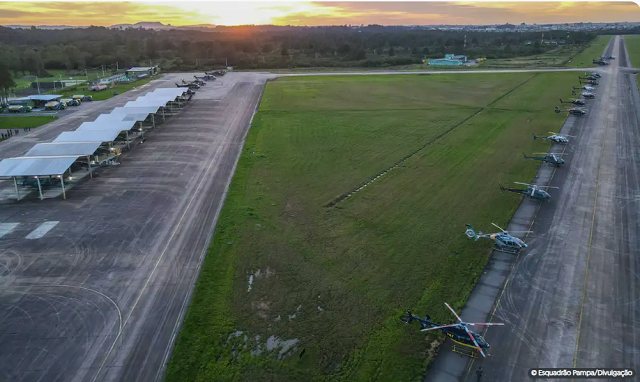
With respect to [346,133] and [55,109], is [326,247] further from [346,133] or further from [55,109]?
[55,109]

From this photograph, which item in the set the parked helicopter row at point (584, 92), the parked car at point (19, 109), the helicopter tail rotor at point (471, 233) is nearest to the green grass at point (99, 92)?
the parked car at point (19, 109)

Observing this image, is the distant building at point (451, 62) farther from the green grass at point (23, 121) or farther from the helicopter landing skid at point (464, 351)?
the helicopter landing skid at point (464, 351)

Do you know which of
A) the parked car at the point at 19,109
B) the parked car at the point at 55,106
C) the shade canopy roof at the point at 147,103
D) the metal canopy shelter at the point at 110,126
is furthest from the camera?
the parked car at the point at 55,106

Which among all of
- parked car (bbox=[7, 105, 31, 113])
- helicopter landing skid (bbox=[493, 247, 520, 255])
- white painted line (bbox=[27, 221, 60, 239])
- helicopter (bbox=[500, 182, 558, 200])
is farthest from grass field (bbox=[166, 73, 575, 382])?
parked car (bbox=[7, 105, 31, 113])

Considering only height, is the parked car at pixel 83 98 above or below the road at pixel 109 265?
above

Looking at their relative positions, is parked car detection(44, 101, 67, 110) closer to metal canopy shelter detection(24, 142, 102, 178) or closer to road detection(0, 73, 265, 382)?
metal canopy shelter detection(24, 142, 102, 178)

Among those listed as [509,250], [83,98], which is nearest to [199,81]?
[83,98]

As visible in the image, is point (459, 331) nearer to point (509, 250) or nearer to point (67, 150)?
point (509, 250)
